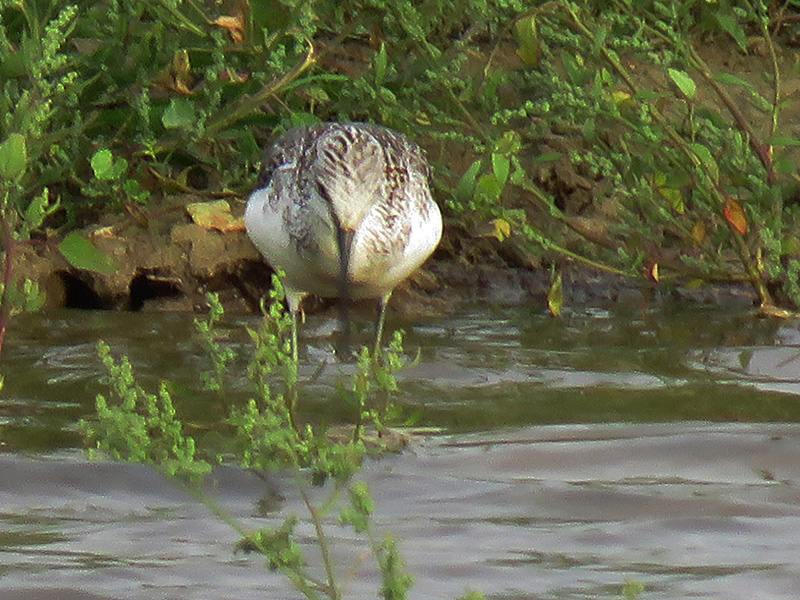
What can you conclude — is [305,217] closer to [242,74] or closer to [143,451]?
[242,74]

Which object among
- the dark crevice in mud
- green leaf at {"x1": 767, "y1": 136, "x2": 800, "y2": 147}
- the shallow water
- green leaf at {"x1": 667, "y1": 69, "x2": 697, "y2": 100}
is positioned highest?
green leaf at {"x1": 667, "y1": 69, "x2": 697, "y2": 100}

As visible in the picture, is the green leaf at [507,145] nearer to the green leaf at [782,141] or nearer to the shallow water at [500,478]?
the shallow water at [500,478]

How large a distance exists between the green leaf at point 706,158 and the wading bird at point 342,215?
3.61 ft

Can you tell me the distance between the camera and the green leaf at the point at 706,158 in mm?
6570

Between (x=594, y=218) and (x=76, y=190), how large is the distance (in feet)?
7.99

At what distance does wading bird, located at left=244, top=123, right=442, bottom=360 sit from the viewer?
261 inches

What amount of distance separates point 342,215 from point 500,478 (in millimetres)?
2064

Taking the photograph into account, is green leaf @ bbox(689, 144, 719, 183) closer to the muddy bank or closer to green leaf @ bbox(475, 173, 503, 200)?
green leaf @ bbox(475, 173, 503, 200)

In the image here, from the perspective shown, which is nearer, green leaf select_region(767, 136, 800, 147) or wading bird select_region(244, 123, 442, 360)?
green leaf select_region(767, 136, 800, 147)

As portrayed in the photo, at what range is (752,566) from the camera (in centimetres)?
398

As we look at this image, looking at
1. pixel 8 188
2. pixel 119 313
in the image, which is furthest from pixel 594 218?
pixel 8 188

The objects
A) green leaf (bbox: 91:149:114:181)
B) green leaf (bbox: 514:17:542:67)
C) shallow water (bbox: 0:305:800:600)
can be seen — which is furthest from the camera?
green leaf (bbox: 91:149:114:181)

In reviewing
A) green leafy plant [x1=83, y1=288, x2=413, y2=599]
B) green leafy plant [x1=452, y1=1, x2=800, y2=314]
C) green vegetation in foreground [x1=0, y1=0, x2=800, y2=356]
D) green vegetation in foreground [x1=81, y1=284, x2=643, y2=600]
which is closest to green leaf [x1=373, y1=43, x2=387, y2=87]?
green vegetation in foreground [x1=0, y1=0, x2=800, y2=356]

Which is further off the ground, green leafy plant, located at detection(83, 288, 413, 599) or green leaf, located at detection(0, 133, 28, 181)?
green leaf, located at detection(0, 133, 28, 181)
